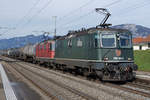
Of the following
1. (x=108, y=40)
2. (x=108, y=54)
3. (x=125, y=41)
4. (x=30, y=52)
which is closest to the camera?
(x=108, y=54)

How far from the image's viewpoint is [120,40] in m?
13.9

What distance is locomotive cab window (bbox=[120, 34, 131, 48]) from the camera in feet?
45.8

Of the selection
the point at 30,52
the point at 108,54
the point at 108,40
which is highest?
the point at 108,40

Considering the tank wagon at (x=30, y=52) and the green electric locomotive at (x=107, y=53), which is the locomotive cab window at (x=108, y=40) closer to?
the green electric locomotive at (x=107, y=53)

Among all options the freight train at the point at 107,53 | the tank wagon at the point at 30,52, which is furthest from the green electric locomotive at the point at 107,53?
the tank wagon at the point at 30,52

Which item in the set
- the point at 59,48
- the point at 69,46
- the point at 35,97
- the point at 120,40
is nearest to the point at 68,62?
the point at 69,46

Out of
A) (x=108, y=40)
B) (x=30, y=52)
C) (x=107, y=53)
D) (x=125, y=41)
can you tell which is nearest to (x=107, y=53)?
(x=107, y=53)

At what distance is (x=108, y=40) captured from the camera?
13.8 metres

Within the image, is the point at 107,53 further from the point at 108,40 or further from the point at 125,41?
the point at 125,41

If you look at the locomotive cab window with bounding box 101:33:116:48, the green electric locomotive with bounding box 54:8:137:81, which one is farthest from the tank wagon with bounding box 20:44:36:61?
the locomotive cab window with bounding box 101:33:116:48

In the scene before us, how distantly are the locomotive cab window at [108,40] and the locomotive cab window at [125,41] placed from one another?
52cm

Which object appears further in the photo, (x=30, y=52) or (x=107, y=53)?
(x=30, y=52)

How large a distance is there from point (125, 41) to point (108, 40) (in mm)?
1178

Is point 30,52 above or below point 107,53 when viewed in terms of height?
above
